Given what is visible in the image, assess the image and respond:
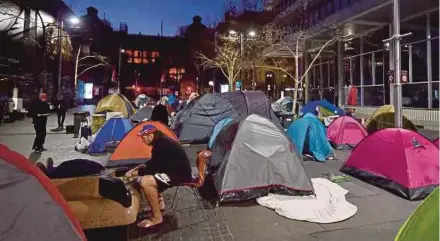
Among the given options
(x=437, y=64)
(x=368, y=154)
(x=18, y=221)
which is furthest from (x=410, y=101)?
(x=18, y=221)

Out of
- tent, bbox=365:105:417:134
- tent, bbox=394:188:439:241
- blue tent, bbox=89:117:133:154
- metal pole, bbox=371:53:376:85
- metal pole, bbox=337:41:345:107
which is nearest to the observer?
tent, bbox=394:188:439:241

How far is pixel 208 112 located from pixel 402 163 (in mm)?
7702

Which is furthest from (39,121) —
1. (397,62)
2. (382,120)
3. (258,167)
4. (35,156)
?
(382,120)

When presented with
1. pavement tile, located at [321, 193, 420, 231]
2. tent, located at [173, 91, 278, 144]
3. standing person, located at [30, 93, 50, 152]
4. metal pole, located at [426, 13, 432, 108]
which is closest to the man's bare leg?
pavement tile, located at [321, 193, 420, 231]

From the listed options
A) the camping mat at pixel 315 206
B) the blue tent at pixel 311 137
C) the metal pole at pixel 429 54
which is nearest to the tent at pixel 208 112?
the blue tent at pixel 311 137

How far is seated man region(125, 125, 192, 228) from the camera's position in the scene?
4594mm

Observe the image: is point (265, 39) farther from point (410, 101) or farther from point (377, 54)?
point (410, 101)

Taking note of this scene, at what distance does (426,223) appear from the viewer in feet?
7.22

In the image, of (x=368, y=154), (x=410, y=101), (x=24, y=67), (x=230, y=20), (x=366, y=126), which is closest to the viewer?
(x=368, y=154)

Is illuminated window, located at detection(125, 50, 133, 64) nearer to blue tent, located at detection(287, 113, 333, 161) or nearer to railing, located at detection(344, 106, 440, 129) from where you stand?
railing, located at detection(344, 106, 440, 129)

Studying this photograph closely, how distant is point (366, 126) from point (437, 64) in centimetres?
850

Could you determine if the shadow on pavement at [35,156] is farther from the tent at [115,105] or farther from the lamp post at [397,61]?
the lamp post at [397,61]

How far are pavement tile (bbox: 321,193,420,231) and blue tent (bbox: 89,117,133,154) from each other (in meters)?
7.77

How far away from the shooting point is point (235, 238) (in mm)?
4359
